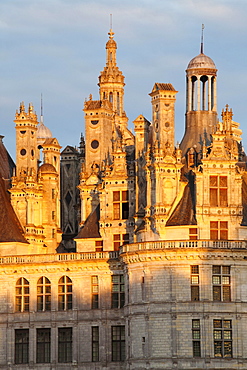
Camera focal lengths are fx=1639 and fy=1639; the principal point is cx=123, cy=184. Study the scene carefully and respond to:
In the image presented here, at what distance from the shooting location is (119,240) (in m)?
114

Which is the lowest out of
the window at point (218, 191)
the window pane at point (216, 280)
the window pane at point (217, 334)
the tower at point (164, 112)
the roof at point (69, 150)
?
the window pane at point (217, 334)

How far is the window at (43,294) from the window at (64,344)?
199 cm

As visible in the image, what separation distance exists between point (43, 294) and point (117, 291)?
17.8 feet

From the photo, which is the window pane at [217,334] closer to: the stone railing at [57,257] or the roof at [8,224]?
the stone railing at [57,257]

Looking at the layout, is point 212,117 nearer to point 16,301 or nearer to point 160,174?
point 160,174

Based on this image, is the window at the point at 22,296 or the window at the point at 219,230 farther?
the window at the point at 22,296

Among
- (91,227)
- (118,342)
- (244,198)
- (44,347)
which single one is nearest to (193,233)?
(244,198)

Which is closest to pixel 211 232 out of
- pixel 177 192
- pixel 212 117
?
A: pixel 177 192

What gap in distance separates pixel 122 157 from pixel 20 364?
16023 mm

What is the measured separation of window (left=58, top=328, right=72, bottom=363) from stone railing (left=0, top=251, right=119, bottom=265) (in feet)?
16.0

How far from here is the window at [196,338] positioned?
10444 centimetres

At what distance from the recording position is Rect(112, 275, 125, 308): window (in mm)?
111500

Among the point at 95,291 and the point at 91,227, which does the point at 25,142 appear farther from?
the point at 95,291

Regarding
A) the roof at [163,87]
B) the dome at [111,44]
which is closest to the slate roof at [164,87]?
the roof at [163,87]
